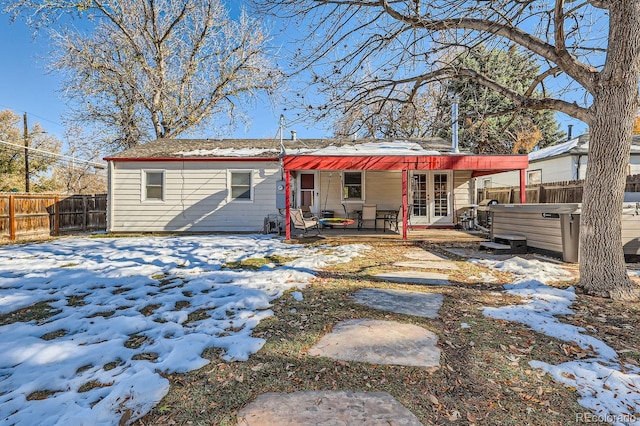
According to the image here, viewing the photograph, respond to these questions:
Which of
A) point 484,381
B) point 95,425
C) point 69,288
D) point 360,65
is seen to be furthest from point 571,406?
point 69,288

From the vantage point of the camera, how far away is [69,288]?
4.18 metres

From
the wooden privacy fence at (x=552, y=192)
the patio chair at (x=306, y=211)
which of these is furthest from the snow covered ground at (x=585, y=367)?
the patio chair at (x=306, y=211)

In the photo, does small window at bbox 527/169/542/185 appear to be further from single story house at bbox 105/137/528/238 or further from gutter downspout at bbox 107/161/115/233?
gutter downspout at bbox 107/161/115/233

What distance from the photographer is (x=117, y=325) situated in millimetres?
2891

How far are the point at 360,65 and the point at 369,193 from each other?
22.9 ft

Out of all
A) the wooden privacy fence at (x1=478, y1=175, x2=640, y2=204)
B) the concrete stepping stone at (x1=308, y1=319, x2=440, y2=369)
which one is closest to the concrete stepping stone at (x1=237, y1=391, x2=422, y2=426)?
the concrete stepping stone at (x1=308, y1=319, x2=440, y2=369)

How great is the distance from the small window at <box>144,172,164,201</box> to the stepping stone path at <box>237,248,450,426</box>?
983 cm

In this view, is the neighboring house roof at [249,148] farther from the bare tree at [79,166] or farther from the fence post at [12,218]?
the bare tree at [79,166]

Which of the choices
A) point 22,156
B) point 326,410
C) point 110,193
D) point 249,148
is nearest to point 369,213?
point 249,148

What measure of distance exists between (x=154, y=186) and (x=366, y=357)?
440 inches

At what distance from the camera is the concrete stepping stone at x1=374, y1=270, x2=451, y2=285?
4.55 meters

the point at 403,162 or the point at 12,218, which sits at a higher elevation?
the point at 403,162

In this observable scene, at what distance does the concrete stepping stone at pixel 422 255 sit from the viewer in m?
6.33

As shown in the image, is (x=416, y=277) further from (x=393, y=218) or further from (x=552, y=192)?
(x=552, y=192)
